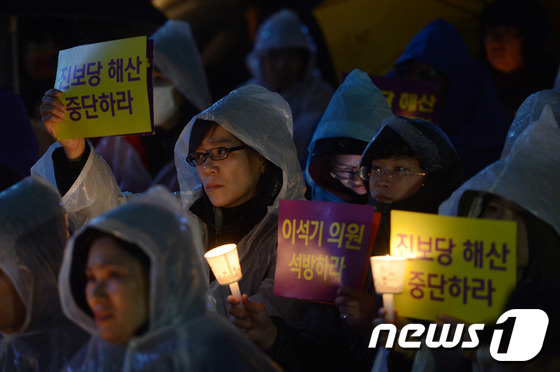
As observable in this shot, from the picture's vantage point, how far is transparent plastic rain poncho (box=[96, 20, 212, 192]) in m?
5.16

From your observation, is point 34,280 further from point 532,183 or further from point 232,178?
point 532,183

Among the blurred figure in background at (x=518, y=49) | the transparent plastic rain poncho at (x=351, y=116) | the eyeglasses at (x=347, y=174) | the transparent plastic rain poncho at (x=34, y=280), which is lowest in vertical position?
the transparent plastic rain poncho at (x=34, y=280)

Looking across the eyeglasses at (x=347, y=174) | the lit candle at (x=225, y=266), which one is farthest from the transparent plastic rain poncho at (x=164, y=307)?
the eyeglasses at (x=347, y=174)

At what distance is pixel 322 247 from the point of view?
10.0 ft

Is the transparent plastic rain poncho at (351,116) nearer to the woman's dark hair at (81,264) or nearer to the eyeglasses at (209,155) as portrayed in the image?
the eyeglasses at (209,155)

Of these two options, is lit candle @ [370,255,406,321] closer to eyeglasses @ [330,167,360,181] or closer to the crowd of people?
the crowd of people

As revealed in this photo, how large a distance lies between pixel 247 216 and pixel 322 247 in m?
0.67

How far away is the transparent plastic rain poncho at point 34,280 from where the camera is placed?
2.88 meters

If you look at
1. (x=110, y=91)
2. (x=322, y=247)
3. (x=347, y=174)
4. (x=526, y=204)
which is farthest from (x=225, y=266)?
(x=347, y=174)

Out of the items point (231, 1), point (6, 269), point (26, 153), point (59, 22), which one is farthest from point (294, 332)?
point (231, 1)

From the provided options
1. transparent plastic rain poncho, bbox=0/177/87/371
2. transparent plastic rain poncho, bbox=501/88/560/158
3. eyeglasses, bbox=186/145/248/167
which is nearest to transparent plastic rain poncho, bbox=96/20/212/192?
eyeglasses, bbox=186/145/248/167

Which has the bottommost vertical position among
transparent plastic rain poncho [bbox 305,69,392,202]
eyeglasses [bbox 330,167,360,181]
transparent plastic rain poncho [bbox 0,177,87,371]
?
transparent plastic rain poncho [bbox 0,177,87,371]

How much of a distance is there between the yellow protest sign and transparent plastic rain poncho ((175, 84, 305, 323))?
2.73 ft

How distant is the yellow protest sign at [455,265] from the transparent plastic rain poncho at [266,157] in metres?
0.83
